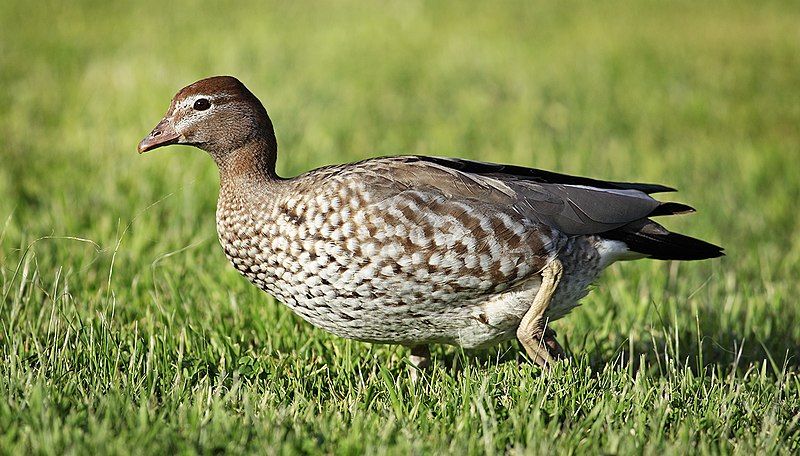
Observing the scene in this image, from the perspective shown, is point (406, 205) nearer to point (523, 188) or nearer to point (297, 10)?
point (523, 188)

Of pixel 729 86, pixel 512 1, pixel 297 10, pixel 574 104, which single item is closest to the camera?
pixel 574 104

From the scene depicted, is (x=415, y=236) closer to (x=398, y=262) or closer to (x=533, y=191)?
(x=398, y=262)

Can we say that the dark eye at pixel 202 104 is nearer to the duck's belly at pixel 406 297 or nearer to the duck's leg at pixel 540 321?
the duck's belly at pixel 406 297

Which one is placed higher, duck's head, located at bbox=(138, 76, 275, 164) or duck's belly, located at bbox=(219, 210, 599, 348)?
duck's head, located at bbox=(138, 76, 275, 164)

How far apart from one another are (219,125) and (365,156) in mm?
3513

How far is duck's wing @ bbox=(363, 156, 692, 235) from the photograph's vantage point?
4.31m

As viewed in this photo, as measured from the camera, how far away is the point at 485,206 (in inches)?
168

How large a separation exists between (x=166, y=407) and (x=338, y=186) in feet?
3.86

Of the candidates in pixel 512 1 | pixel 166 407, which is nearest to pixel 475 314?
pixel 166 407

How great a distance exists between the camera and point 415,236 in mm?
4117

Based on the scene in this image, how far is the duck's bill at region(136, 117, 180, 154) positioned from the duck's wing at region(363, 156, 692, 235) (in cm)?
91

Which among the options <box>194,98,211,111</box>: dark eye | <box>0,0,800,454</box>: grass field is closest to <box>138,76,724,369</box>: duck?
<box>194,98,211,111</box>: dark eye

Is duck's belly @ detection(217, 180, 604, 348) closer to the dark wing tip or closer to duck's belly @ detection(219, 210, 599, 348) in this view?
duck's belly @ detection(219, 210, 599, 348)

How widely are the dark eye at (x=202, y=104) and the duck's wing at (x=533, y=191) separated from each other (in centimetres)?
80
